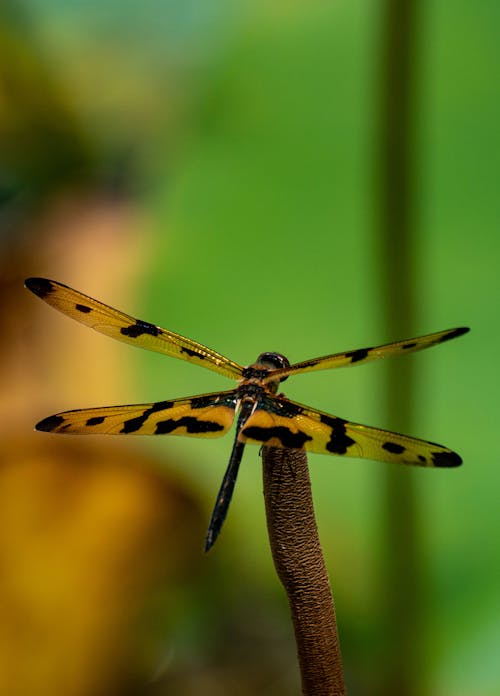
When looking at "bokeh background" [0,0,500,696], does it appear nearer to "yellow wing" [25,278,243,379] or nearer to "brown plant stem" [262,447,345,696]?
"yellow wing" [25,278,243,379]

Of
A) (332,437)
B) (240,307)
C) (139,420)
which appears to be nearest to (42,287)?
(139,420)

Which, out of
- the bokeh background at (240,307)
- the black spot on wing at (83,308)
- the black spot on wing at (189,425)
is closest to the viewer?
the black spot on wing at (189,425)

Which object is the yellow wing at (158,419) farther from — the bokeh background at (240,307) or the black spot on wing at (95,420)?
the bokeh background at (240,307)

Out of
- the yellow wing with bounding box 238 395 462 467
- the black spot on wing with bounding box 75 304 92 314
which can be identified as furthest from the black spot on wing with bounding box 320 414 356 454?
the black spot on wing with bounding box 75 304 92 314

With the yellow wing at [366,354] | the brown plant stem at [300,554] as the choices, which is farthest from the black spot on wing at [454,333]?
the brown plant stem at [300,554]

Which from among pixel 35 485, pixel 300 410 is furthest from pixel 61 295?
pixel 35 485
